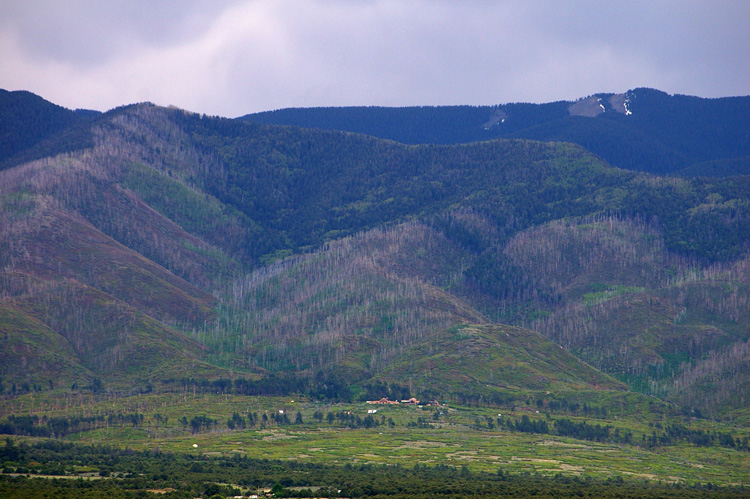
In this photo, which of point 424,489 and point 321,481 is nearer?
point 424,489

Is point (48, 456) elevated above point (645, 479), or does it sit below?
above

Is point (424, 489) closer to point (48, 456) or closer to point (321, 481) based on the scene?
point (321, 481)

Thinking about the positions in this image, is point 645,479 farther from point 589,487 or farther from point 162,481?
point 162,481

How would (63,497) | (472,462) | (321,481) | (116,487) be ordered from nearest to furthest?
(63,497)
(116,487)
(321,481)
(472,462)

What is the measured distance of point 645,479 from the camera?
614 feet

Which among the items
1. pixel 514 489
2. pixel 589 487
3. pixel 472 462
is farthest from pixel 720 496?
pixel 472 462

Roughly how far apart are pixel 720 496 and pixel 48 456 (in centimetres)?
11822

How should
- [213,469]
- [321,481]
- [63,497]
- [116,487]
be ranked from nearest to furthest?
[63,497]
[116,487]
[321,481]
[213,469]

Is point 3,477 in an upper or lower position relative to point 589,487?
upper

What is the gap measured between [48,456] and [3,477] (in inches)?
1209

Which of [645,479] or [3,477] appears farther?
[645,479]

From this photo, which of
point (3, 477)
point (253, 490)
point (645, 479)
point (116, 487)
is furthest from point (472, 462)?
point (3, 477)

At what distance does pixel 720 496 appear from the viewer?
164250 millimetres

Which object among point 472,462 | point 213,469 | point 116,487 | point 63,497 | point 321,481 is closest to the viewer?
point 63,497
